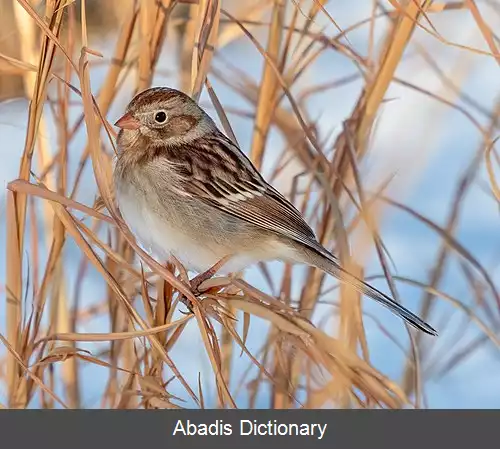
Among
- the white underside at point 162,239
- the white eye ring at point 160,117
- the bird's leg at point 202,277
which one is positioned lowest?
the bird's leg at point 202,277

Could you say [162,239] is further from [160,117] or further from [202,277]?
[160,117]

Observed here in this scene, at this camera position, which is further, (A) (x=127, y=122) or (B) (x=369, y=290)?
(A) (x=127, y=122)

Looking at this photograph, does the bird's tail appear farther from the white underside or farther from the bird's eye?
the bird's eye

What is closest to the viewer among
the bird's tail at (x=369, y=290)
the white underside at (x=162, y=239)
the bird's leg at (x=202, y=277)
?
the bird's tail at (x=369, y=290)

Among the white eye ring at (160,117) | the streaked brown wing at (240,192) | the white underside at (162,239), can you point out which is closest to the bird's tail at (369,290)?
the streaked brown wing at (240,192)

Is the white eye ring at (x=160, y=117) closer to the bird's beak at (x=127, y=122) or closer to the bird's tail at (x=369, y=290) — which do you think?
the bird's beak at (x=127, y=122)

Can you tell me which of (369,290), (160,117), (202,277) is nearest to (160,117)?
(160,117)

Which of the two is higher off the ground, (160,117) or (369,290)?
(160,117)

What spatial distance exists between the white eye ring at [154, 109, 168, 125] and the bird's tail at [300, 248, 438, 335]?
0.52 metres

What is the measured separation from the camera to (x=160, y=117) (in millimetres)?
1908

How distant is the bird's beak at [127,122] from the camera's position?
183 centimetres

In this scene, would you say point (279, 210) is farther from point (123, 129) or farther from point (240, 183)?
point (123, 129)

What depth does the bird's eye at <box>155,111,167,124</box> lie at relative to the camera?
6.23 feet

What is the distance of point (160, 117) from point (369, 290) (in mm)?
699
